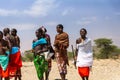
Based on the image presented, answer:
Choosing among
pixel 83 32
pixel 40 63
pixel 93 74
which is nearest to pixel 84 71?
pixel 83 32

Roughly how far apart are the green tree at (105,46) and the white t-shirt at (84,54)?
27.3 m

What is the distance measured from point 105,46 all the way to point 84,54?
92.8ft

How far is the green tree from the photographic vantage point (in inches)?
1600

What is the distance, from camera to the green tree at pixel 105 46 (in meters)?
40.7

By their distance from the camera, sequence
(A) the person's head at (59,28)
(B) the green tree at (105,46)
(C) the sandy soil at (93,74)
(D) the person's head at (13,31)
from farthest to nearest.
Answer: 1. (B) the green tree at (105,46)
2. (C) the sandy soil at (93,74)
3. (D) the person's head at (13,31)
4. (A) the person's head at (59,28)

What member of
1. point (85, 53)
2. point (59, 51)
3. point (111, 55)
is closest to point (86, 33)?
point (85, 53)

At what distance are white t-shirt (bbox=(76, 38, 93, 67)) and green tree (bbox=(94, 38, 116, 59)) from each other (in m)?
27.3

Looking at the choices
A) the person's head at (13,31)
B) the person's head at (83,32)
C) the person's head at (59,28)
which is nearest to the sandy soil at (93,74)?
the person's head at (13,31)

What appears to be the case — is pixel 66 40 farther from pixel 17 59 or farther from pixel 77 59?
pixel 17 59

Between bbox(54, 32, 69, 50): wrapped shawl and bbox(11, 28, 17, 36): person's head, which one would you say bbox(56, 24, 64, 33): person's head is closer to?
bbox(54, 32, 69, 50): wrapped shawl

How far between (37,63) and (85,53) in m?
1.55

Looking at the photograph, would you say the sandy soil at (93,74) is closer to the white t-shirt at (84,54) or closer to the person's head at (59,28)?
the white t-shirt at (84,54)

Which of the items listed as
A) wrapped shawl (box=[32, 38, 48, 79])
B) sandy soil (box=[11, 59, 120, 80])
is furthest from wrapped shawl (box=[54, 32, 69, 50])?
sandy soil (box=[11, 59, 120, 80])

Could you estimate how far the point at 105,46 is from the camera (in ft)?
135
